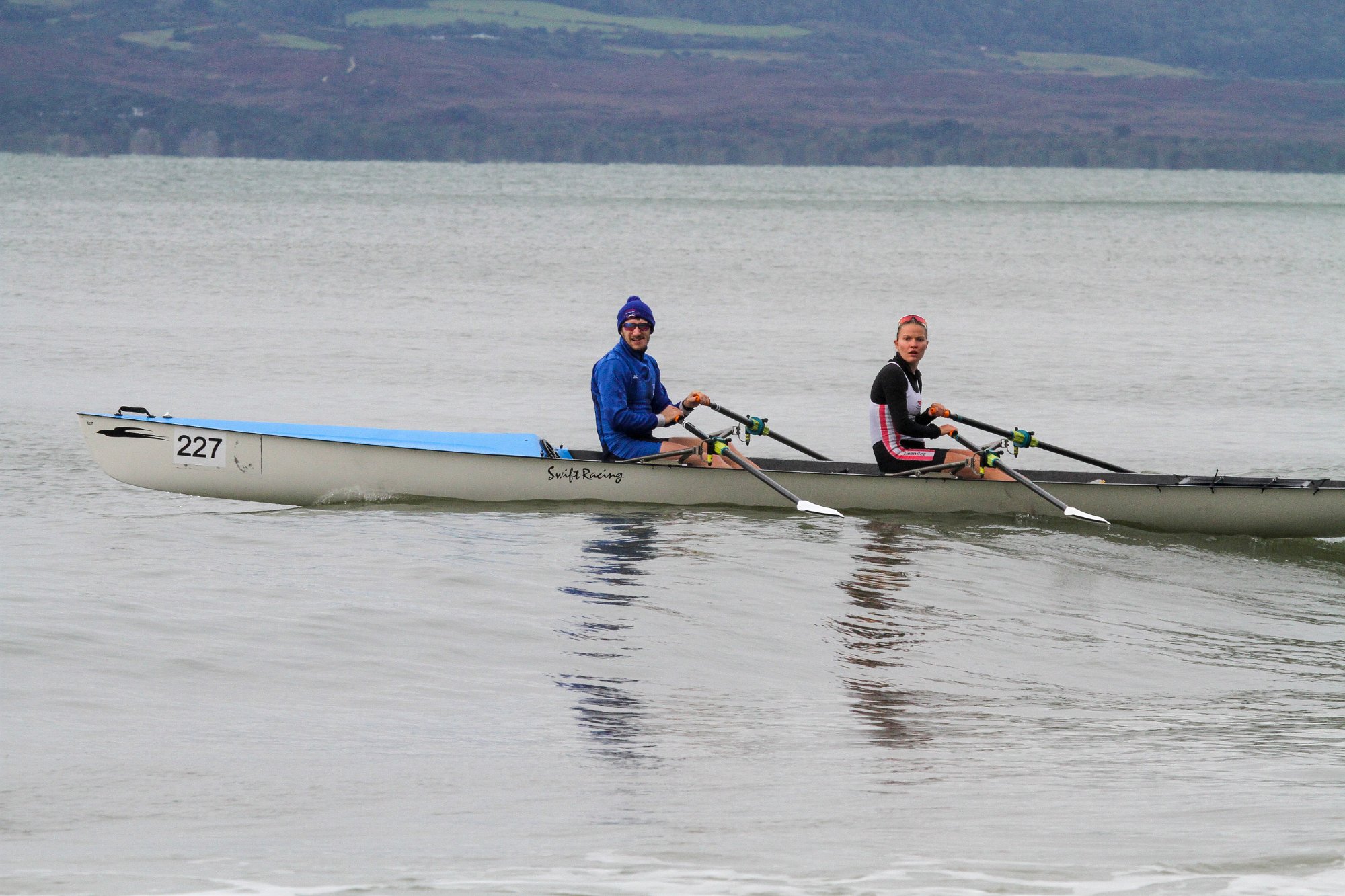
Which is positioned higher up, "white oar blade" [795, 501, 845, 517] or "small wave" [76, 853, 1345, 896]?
"white oar blade" [795, 501, 845, 517]

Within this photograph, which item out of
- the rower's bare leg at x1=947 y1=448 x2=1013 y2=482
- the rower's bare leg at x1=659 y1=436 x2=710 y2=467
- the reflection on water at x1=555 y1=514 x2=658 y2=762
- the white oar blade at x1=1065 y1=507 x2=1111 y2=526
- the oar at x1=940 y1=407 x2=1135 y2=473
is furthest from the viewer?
the rower's bare leg at x1=659 y1=436 x2=710 y2=467

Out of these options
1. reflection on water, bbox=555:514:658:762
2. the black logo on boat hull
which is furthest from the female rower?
the black logo on boat hull

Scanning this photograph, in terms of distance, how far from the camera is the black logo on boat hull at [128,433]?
1260cm

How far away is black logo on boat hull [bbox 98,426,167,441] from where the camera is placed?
1260 cm

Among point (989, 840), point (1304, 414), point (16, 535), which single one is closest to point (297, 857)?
point (989, 840)

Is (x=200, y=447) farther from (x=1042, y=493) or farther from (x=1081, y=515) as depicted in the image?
(x=1081, y=515)

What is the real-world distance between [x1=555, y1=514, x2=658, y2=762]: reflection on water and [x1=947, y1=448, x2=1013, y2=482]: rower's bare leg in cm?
226

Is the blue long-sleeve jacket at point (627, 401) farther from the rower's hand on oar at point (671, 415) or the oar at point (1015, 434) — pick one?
the oar at point (1015, 434)

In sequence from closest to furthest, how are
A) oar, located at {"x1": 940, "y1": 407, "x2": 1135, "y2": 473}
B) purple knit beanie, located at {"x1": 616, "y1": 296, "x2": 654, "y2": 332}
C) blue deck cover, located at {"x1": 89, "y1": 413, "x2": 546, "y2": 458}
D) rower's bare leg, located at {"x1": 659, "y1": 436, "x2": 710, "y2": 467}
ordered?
purple knit beanie, located at {"x1": 616, "y1": 296, "x2": 654, "y2": 332}
oar, located at {"x1": 940, "y1": 407, "x2": 1135, "y2": 473}
rower's bare leg, located at {"x1": 659, "y1": 436, "x2": 710, "y2": 467}
blue deck cover, located at {"x1": 89, "y1": 413, "x2": 546, "y2": 458}

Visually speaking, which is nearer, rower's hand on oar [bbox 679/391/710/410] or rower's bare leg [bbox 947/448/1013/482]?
rower's hand on oar [bbox 679/391/710/410]

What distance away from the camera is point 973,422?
12.2 meters

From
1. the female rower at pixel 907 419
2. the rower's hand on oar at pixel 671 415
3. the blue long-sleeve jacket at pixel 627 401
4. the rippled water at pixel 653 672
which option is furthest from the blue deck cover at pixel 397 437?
the female rower at pixel 907 419

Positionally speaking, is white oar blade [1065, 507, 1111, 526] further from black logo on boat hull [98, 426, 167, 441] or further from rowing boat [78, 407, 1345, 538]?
black logo on boat hull [98, 426, 167, 441]

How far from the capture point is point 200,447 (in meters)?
12.6
